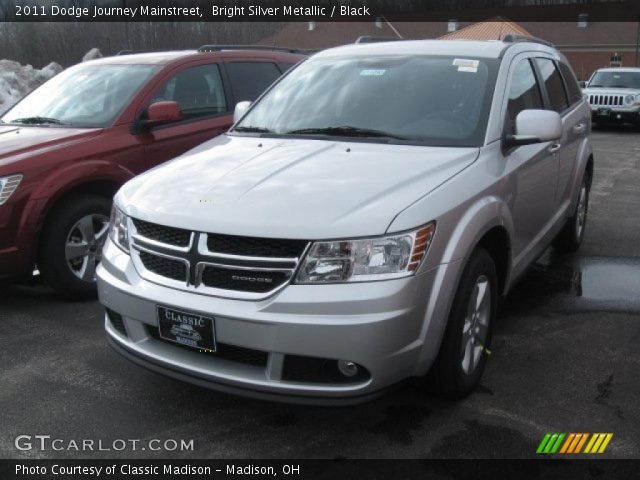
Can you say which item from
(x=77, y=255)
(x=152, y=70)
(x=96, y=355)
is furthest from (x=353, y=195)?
(x=152, y=70)

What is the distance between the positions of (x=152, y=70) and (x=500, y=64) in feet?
10.2

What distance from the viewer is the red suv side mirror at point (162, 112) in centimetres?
533

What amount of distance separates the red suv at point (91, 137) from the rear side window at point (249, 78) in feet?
0.04

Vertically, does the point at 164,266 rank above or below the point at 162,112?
below

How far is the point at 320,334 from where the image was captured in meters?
2.67

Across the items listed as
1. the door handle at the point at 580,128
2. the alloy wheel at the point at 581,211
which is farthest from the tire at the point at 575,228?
the door handle at the point at 580,128

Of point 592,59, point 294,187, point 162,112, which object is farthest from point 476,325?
point 592,59

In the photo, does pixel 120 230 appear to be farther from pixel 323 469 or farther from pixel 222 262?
pixel 323 469

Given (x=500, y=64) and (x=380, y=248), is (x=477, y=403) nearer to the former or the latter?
(x=380, y=248)

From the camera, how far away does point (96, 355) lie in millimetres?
4047

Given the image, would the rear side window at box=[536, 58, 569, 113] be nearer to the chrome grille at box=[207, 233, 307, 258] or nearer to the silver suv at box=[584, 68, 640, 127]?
the chrome grille at box=[207, 233, 307, 258]

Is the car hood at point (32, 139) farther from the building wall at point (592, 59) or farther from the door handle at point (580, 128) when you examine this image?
the building wall at point (592, 59)

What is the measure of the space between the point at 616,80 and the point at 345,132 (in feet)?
60.4

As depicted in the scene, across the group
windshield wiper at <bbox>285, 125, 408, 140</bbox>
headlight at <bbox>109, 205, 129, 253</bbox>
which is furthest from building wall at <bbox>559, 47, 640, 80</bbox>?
headlight at <bbox>109, 205, 129, 253</bbox>
